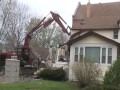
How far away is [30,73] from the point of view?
1537 inches

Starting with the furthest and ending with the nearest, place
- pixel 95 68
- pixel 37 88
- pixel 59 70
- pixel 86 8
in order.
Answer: pixel 86 8 → pixel 59 70 → pixel 95 68 → pixel 37 88

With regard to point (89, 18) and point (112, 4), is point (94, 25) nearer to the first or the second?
point (89, 18)

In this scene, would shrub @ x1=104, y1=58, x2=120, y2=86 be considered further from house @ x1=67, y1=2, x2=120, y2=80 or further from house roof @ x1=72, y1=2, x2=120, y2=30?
house roof @ x1=72, y1=2, x2=120, y2=30

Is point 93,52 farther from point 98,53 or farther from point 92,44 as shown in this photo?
point 92,44

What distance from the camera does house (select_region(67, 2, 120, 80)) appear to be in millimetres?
29984

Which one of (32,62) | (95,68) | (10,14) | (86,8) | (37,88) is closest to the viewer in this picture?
(37,88)

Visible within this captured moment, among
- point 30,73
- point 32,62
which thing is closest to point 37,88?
point 30,73

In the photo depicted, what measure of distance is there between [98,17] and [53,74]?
8.38 metres

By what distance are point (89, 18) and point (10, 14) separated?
2712 centimetres

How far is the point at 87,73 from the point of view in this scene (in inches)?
993

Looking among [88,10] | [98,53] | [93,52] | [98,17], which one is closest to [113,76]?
[98,53]

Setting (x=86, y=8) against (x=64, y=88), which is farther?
(x=86, y=8)

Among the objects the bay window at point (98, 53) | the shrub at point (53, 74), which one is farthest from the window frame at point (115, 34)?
the shrub at point (53, 74)

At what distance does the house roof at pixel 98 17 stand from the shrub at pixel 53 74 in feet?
17.8
